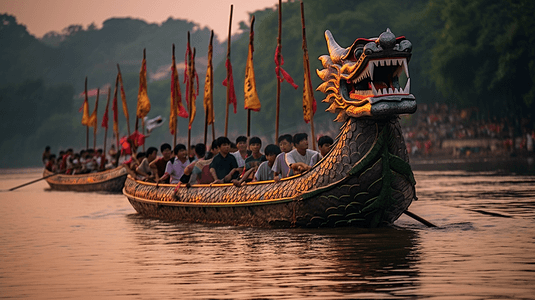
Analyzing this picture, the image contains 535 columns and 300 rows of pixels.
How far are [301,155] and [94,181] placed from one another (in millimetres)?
19479

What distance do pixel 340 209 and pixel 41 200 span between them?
56.4 feet

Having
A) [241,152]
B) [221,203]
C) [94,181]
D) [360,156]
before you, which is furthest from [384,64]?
[94,181]

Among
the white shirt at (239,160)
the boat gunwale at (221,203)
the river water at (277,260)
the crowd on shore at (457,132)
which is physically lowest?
the river water at (277,260)

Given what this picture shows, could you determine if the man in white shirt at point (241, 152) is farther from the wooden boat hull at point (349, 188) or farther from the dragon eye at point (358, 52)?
the dragon eye at point (358, 52)

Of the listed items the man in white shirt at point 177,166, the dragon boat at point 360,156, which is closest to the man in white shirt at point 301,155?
the dragon boat at point 360,156

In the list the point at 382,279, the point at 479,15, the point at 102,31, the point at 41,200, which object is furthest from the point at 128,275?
the point at 102,31

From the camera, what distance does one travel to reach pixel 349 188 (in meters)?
12.1

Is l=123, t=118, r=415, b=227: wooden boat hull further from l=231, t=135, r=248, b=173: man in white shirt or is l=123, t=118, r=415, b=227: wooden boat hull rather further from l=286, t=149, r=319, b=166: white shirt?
l=231, t=135, r=248, b=173: man in white shirt

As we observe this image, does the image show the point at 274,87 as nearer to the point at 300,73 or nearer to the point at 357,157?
the point at 300,73

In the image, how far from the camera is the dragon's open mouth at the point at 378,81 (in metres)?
11.5

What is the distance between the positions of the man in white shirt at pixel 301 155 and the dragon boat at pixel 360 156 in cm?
34

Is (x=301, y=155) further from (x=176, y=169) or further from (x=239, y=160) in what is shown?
(x=176, y=169)

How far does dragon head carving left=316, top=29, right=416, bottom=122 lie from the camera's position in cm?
1136

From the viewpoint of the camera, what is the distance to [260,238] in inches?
489
